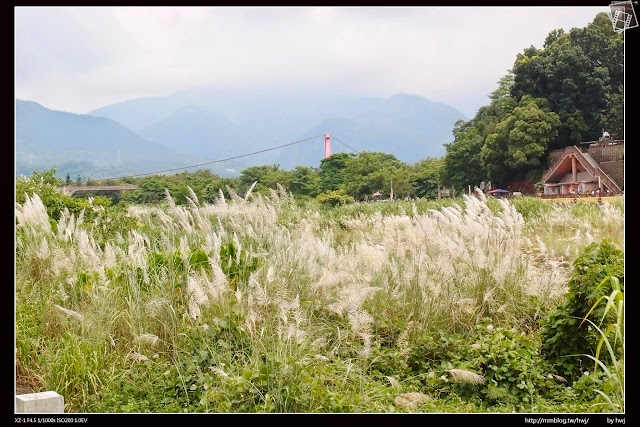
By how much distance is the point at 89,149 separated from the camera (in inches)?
175

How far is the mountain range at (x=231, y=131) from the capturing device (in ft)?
13.9

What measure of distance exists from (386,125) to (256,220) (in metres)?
1.17

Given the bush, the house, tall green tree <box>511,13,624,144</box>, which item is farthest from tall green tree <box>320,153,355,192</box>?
the bush

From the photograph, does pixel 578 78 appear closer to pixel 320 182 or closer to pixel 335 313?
pixel 320 182

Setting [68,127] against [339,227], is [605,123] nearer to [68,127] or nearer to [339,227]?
[339,227]

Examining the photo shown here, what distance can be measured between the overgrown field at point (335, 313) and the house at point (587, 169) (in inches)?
5.7

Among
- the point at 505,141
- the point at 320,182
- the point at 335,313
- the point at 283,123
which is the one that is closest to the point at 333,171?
the point at 320,182

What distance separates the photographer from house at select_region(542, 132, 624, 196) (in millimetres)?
3721

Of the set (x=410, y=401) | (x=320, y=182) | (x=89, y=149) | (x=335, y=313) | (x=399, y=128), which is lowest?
(x=410, y=401)

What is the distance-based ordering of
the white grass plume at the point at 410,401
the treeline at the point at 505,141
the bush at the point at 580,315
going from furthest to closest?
1. the treeline at the point at 505,141
2. the bush at the point at 580,315
3. the white grass plume at the point at 410,401

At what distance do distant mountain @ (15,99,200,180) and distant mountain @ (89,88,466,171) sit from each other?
0.31 ft

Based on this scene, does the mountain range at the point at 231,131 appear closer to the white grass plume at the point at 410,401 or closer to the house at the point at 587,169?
the house at the point at 587,169

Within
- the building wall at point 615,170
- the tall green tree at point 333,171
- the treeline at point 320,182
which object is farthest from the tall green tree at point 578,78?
the tall green tree at point 333,171

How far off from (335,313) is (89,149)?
2.30 m
